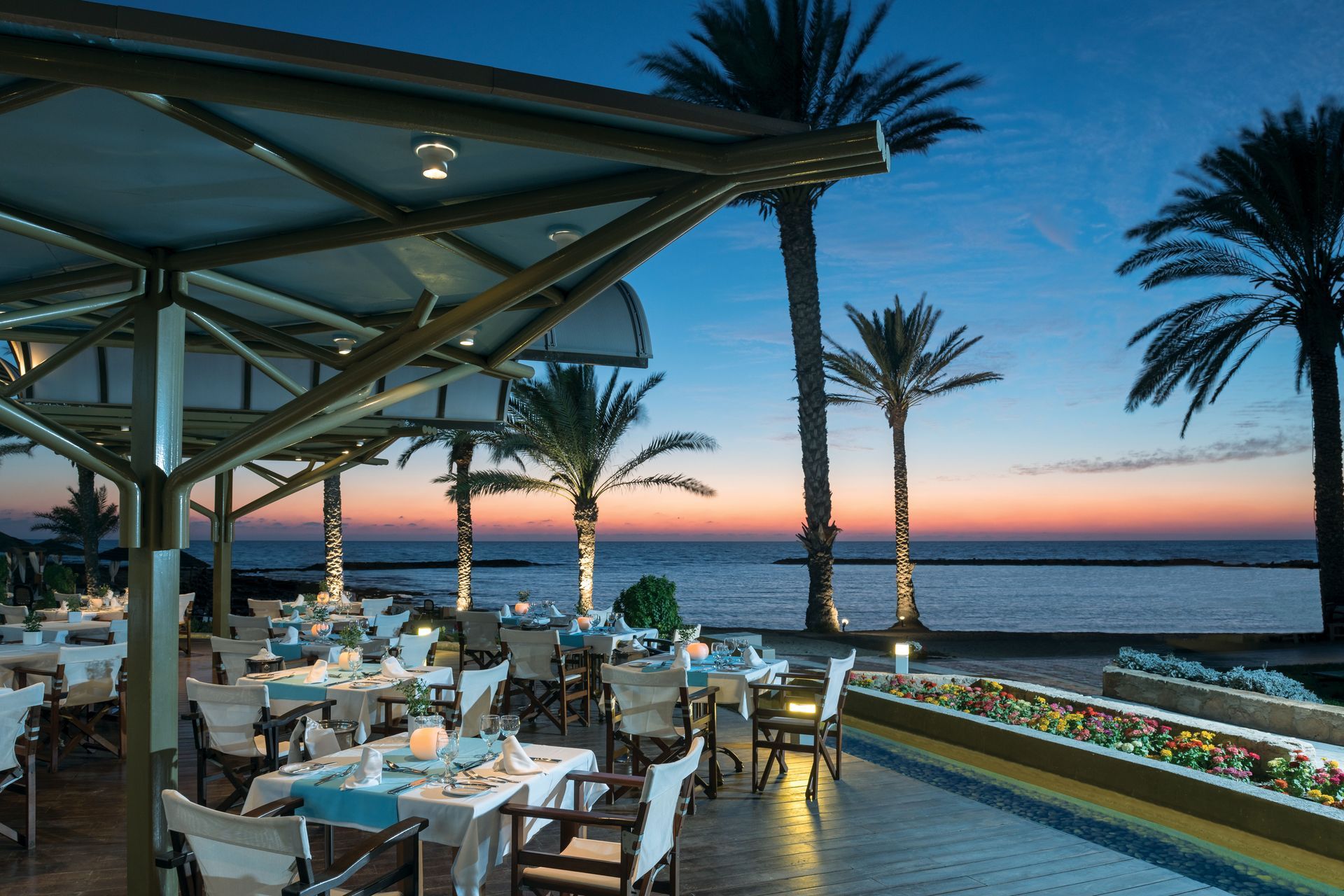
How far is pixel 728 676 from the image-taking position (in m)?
7.86

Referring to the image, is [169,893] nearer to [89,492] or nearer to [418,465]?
[89,492]

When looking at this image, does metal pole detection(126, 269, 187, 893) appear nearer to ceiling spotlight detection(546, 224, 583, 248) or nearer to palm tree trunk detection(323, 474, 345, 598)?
ceiling spotlight detection(546, 224, 583, 248)

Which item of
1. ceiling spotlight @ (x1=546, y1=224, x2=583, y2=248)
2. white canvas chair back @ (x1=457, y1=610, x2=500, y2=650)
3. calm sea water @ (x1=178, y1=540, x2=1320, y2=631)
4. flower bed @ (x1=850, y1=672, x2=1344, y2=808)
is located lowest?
calm sea water @ (x1=178, y1=540, x2=1320, y2=631)

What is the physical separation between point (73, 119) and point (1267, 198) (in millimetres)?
19352

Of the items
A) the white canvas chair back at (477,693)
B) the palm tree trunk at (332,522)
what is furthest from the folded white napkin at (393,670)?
the palm tree trunk at (332,522)

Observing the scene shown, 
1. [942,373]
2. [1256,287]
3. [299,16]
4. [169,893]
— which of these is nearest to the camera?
[169,893]

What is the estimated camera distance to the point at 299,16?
51.7 feet

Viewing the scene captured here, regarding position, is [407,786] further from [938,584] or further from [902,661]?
[938,584]

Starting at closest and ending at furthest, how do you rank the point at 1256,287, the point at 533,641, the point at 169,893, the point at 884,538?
1. the point at 169,893
2. the point at 533,641
3. the point at 1256,287
4. the point at 884,538

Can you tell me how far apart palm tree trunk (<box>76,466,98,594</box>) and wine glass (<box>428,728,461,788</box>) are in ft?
87.4

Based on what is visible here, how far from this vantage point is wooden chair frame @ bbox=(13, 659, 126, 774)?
7.44 m

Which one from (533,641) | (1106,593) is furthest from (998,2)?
(1106,593)

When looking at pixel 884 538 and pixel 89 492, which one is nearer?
pixel 89 492

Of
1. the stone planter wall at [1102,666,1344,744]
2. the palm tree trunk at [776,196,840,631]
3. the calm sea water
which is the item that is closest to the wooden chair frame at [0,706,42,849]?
the stone planter wall at [1102,666,1344,744]
